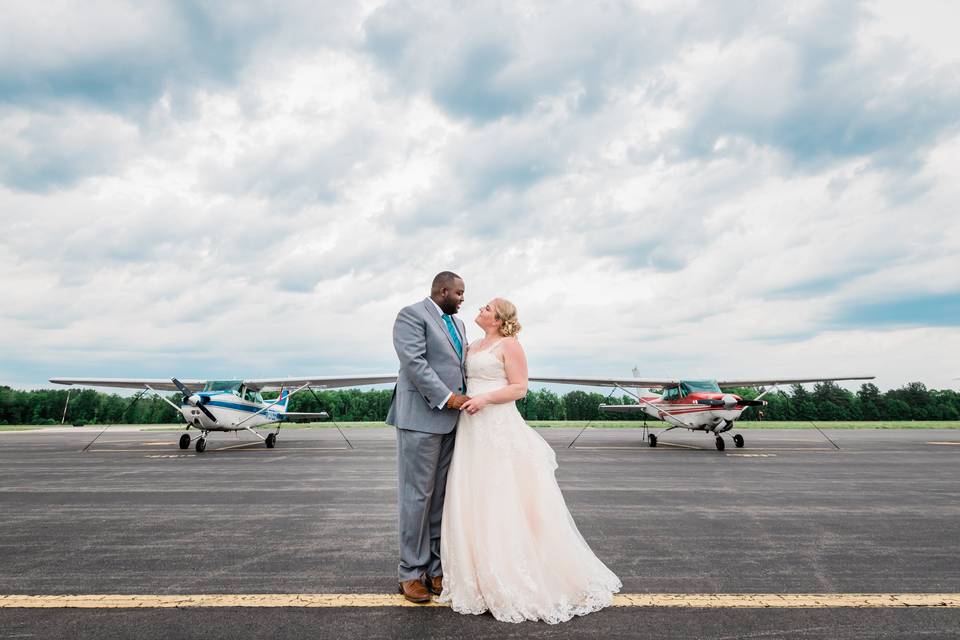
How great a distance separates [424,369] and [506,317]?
74cm

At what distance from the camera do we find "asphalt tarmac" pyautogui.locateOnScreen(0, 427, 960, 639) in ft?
9.23

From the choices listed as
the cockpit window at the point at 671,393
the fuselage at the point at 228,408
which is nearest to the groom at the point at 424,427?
the fuselage at the point at 228,408

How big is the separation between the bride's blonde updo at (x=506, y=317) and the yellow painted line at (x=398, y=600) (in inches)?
69.5

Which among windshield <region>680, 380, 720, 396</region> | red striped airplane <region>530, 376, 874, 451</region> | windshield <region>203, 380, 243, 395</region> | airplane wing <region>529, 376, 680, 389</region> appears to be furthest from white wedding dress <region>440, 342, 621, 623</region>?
airplane wing <region>529, 376, 680, 389</region>

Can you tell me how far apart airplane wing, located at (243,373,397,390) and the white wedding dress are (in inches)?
638

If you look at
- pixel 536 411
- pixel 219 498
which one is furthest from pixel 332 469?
pixel 536 411

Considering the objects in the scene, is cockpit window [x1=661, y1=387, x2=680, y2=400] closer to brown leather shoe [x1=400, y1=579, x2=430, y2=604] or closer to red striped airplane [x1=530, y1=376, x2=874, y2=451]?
red striped airplane [x1=530, y1=376, x2=874, y2=451]

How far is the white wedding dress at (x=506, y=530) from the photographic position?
10.1ft

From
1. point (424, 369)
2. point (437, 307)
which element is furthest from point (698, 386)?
point (424, 369)

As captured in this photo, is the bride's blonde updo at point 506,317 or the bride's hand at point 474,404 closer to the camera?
the bride's hand at point 474,404

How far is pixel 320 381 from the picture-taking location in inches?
771

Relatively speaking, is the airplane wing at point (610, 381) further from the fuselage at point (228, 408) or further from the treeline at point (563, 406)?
the treeline at point (563, 406)

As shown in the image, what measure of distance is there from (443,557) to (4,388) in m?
84.9

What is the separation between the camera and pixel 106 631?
2729 millimetres
